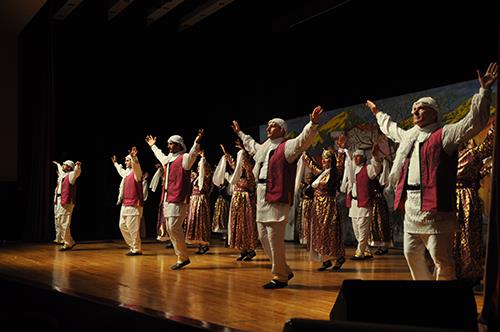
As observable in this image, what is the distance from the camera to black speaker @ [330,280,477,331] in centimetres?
169

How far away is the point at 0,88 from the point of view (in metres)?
10.8

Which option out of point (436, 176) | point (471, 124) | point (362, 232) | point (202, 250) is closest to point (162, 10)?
point (202, 250)

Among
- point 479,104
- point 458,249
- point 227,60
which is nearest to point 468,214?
point 458,249

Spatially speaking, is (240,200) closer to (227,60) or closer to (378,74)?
(378,74)

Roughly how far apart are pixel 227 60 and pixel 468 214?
6430 mm

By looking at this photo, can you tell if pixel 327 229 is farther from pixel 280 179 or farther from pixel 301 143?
pixel 301 143

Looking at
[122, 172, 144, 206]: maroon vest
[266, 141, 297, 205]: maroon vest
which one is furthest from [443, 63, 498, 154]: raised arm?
[122, 172, 144, 206]: maroon vest

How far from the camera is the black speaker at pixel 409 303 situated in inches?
66.7

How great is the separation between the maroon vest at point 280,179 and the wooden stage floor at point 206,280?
70 centimetres

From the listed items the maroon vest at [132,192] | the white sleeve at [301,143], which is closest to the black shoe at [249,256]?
the maroon vest at [132,192]

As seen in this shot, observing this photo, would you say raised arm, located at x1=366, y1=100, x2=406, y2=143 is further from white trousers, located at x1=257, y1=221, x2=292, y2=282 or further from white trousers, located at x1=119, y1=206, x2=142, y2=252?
white trousers, located at x1=119, y1=206, x2=142, y2=252

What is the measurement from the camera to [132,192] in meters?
8.26

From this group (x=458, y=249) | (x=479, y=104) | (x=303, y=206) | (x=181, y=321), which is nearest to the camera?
(x=181, y=321)

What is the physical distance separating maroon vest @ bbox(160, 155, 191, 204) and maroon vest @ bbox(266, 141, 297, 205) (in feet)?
4.88
